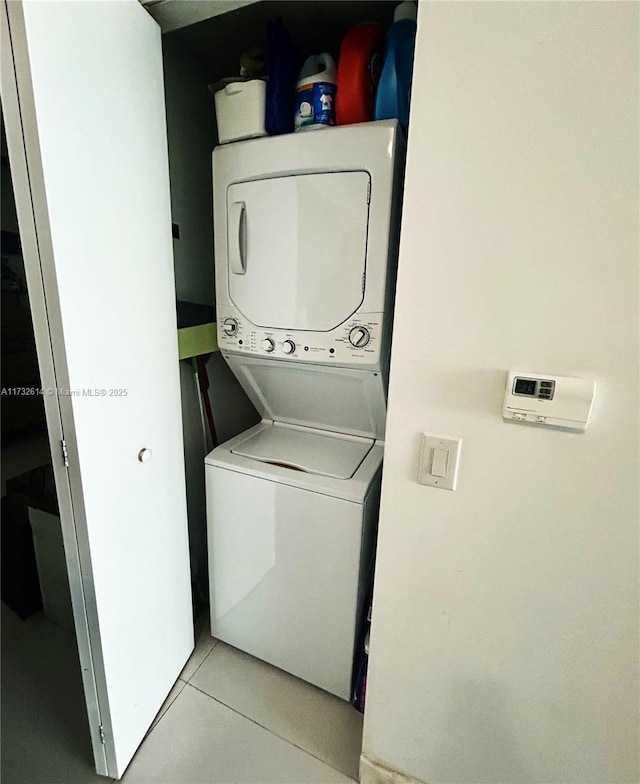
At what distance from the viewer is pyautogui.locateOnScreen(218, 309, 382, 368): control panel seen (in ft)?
4.26

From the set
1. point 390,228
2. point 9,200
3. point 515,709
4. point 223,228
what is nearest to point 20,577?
point 9,200

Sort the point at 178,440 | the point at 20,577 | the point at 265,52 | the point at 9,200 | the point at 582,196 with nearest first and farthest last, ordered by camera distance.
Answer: the point at 582,196, the point at 9,200, the point at 265,52, the point at 178,440, the point at 20,577

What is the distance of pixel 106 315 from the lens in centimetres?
106

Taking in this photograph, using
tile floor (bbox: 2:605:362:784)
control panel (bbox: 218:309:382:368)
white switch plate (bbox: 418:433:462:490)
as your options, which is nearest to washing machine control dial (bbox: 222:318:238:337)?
control panel (bbox: 218:309:382:368)

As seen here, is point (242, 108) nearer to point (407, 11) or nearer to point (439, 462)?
point (407, 11)

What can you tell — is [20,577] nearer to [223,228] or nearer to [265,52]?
[223,228]

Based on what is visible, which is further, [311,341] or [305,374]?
[305,374]

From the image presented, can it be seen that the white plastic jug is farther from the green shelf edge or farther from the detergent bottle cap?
the green shelf edge

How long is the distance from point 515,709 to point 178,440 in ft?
4.42

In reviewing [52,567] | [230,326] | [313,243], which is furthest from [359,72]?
[52,567]

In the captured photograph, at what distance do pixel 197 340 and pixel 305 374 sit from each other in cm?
49

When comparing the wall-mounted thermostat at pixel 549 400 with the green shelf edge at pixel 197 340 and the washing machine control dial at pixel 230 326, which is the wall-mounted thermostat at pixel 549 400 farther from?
the green shelf edge at pixel 197 340

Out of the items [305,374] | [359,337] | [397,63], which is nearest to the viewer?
[397,63]

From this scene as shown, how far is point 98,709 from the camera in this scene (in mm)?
1220
